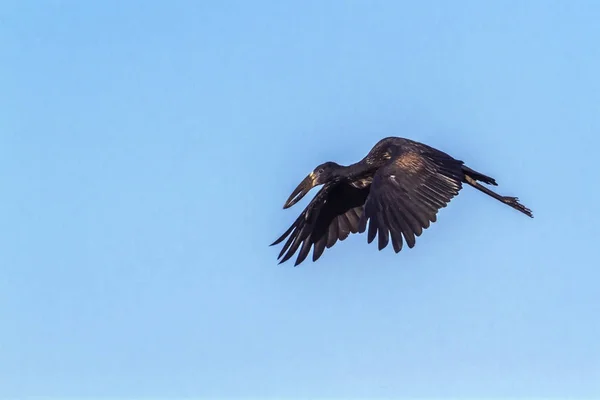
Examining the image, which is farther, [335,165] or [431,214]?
[335,165]

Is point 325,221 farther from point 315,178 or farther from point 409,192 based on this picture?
point 409,192

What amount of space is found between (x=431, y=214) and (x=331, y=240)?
11.1 ft

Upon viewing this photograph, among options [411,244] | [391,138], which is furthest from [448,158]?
[411,244]

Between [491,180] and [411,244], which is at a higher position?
[491,180]

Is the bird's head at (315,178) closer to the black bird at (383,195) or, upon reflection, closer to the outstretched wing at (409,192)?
the black bird at (383,195)

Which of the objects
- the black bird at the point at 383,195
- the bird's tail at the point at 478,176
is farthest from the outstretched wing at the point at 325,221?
the bird's tail at the point at 478,176

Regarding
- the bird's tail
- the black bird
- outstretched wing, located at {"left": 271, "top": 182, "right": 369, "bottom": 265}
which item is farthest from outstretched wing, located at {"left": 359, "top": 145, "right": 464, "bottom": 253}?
outstretched wing, located at {"left": 271, "top": 182, "right": 369, "bottom": 265}

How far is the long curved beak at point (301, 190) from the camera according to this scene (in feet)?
73.2

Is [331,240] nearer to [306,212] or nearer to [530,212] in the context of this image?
[306,212]

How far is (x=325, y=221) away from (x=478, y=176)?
2.59 metres

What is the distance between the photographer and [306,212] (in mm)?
22609

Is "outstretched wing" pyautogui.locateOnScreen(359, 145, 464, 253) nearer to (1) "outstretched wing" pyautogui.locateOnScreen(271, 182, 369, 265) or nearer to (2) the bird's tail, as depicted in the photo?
(2) the bird's tail

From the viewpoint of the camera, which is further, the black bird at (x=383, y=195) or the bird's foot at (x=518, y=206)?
the bird's foot at (x=518, y=206)

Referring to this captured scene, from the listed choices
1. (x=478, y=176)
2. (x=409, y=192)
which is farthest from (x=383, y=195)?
(x=478, y=176)
